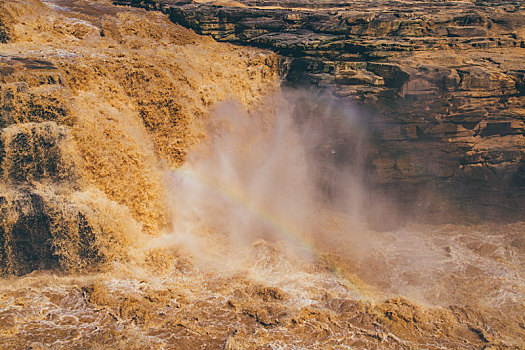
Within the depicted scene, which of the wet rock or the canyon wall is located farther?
the canyon wall

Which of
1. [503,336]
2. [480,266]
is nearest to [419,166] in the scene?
[480,266]

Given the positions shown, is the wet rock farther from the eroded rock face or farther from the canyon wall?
the eroded rock face

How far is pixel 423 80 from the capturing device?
14.1 meters

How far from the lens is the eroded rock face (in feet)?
46.9

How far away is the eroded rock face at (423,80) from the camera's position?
46.9ft

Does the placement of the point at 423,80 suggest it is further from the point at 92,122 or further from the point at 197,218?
the point at 92,122

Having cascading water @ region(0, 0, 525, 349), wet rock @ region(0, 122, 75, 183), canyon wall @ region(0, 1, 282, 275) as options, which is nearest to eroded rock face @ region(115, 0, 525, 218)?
cascading water @ region(0, 0, 525, 349)

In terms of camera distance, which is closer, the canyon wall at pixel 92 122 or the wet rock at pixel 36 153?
the wet rock at pixel 36 153

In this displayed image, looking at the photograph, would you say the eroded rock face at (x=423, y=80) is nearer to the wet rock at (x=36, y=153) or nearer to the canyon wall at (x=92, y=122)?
the canyon wall at (x=92, y=122)

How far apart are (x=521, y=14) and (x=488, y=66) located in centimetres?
385

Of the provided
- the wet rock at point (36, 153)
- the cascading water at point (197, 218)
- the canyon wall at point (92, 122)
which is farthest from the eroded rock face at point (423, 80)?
the wet rock at point (36, 153)

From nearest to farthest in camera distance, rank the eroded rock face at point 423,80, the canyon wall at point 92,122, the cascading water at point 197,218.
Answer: the cascading water at point 197,218 < the canyon wall at point 92,122 < the eroded rock face at point 423,80

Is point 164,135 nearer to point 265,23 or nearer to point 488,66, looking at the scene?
point 265,23

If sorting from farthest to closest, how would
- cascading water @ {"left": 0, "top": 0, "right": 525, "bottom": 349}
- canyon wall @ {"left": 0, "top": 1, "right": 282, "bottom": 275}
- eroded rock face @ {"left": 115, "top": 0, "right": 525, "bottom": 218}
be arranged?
eroded rock face @ {"left": 115, "top": 0, "right": 525, "bottom": 218} < canyon wall @ {"left": 0, "top": 1, "right": 282, "bottom": 275} < cascading water @ {"left": 0, "top": 0, "right": 525, "bottom": 349}
